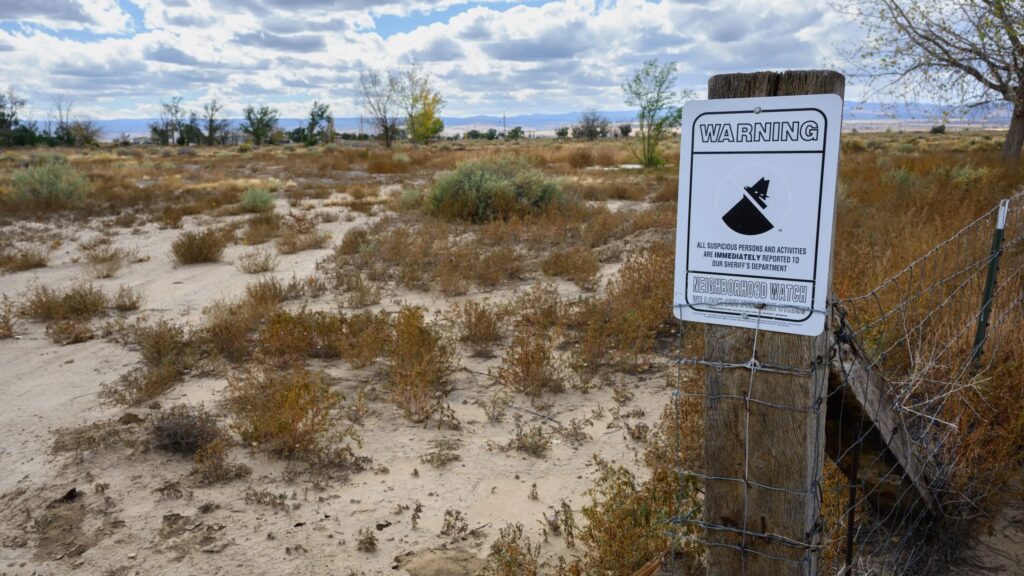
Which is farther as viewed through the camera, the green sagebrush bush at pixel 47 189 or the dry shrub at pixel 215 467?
the green sagebrush bush at pixel 47 189

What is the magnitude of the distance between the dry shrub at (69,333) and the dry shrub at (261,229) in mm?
5170

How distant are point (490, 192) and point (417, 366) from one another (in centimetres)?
872

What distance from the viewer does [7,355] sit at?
6570 mm

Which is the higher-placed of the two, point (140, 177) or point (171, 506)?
point (140, 177)

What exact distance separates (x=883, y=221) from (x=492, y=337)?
19.9 feet

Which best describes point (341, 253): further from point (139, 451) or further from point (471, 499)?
point (471, 499)

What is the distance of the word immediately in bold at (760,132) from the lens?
5.48ft

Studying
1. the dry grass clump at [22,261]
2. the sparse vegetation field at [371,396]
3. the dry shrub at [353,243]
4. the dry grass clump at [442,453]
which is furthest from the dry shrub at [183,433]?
the dry grass clump at [22,261]

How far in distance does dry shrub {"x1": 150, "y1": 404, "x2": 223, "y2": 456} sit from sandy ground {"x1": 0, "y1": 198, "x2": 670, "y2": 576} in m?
0.09

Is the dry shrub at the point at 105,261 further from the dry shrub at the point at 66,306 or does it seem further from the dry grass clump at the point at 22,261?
the dry shrub at the point at 66,306

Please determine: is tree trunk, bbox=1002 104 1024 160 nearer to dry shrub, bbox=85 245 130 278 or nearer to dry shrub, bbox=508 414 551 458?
dry shrub, bbox=508 414 551 458

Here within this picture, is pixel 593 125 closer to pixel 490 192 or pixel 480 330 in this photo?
pixel 490 192

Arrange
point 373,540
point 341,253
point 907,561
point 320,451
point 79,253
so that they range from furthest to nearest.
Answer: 1. point 79,253
2. point 341,253
3. point 320,451
4. point 373,540
5. point 907,561

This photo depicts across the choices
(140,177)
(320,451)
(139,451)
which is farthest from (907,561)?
(140,177)
